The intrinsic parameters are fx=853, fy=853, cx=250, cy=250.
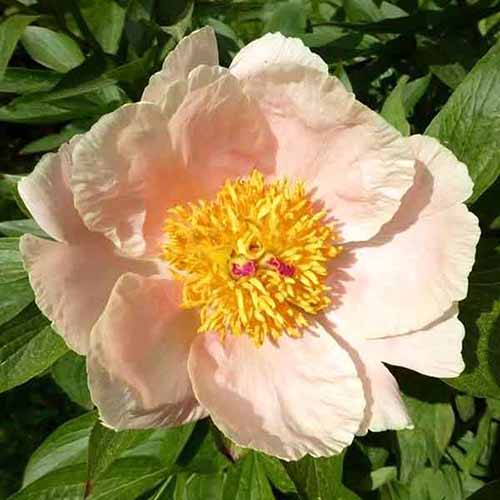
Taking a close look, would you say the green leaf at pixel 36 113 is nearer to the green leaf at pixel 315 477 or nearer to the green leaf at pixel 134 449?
the green leaf at pixel 134 449

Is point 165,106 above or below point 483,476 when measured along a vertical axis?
above

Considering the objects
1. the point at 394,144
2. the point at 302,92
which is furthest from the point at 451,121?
the point at 302,92

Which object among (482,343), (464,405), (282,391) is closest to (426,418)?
(464,405)

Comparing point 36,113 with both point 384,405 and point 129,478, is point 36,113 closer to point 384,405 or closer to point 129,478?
point 129,478

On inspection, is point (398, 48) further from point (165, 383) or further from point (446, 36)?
point (165, 383)

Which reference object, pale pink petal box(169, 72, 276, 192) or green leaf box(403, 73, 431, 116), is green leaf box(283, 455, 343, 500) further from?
green leaf box(403, 73, 431, 116)
